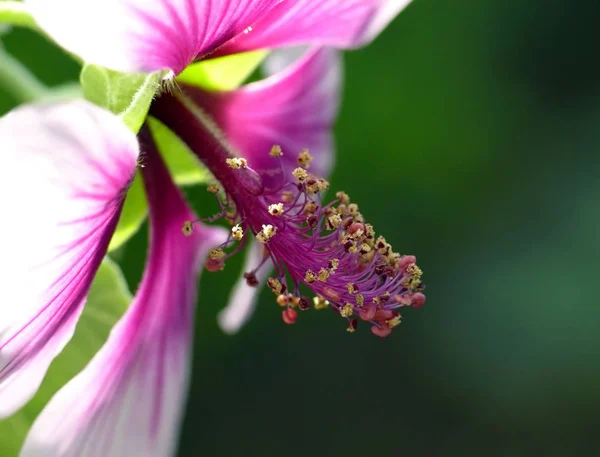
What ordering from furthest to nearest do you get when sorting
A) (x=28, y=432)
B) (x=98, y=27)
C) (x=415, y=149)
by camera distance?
(x=415, y=149)
(x=28, y=432)
(x=98, y=27)

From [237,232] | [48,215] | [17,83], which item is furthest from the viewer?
[17,83]

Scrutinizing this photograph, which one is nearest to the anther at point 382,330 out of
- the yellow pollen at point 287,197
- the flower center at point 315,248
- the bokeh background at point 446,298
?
the flower center at point 315,248

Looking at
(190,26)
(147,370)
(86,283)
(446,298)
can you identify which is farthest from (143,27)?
(446,298)

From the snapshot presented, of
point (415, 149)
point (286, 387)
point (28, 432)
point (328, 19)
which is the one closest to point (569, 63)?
point (415, 149)

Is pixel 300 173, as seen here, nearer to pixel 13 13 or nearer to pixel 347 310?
pixel 347 310

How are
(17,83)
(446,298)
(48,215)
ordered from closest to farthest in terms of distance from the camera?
(48,215) < (17,83) < (446,298)

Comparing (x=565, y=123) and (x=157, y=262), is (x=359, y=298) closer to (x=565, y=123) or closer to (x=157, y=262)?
(x=157, y=262)

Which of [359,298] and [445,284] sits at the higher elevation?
[359,298]

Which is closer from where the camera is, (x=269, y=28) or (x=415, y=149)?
(x=269, y=28)
